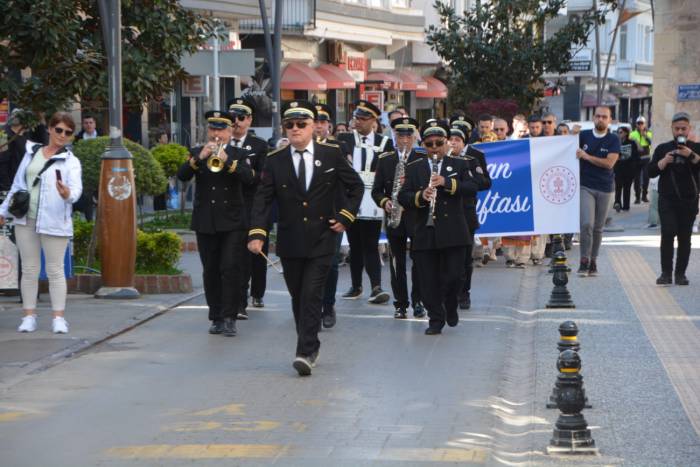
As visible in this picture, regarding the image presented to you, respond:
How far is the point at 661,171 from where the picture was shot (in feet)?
50.2

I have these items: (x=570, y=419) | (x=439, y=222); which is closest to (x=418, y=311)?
(x=439, y=222)

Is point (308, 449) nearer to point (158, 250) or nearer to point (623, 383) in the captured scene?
point (623, 383)

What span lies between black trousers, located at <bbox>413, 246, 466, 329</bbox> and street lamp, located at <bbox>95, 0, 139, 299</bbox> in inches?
128

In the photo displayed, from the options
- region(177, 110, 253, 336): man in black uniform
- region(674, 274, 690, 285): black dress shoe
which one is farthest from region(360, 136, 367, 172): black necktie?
region(674, 274, 690, 285): black dress shoe

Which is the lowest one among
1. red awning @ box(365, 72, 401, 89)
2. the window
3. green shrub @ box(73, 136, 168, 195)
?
green shrub @ box(73, 136, 168, 195)

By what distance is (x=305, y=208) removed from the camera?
10.2m

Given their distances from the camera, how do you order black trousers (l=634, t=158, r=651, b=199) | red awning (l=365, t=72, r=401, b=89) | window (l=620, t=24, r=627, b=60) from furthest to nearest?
window (l=620, t=24, r=627, b=60)
red awning (l=365, t=72, r=401, b=89)
black trousers (l=634, t=158, r=651, b=199)

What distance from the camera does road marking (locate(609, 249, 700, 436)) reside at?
9328mm

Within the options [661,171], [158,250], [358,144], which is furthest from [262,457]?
[661,171]

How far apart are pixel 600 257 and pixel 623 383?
31.0ft

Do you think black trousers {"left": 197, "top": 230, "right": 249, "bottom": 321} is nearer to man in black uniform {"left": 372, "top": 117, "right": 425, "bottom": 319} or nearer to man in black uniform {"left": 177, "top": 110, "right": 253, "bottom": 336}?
man in black uniform {"left": 177, "top": 110, "right": 253, "bottom": 336}

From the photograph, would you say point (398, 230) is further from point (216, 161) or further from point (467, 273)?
point (216, 161)

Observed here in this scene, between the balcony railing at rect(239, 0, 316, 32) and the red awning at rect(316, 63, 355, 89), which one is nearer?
the balcony railing at rect(239, 0, 316, 32)

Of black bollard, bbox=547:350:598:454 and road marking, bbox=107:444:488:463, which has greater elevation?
black bollard, bbox=547:350:598:454
